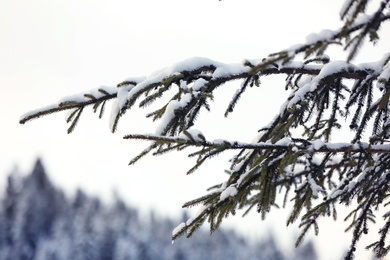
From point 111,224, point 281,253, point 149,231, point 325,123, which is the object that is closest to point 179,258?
point 149,231

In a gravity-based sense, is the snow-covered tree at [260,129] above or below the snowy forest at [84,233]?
above

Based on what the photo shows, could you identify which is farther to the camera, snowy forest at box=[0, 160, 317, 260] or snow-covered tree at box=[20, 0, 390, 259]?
snowy forest at box=[0, 160, 317, 260]

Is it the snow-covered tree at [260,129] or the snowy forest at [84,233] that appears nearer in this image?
the snow-covered tree at [260,129]

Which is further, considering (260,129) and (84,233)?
(84,233)

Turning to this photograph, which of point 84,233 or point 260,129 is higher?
point 260,129

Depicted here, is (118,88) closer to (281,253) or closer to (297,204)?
(297,204)

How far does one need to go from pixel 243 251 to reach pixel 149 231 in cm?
1517

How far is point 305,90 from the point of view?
3.03 m

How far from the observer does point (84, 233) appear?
49844 millimetres

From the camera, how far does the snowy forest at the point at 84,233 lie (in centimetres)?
4947

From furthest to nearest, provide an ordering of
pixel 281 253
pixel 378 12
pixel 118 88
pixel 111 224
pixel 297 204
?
1. pixel 281 253
2. pixel 111 224
3. pixel 297 204
4. pixel 118 88
5. pixel 378 12

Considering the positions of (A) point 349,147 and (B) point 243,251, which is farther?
(B) point 243,251

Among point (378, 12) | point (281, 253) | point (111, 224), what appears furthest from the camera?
point (281, 253)

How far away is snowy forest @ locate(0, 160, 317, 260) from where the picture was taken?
162 feet
